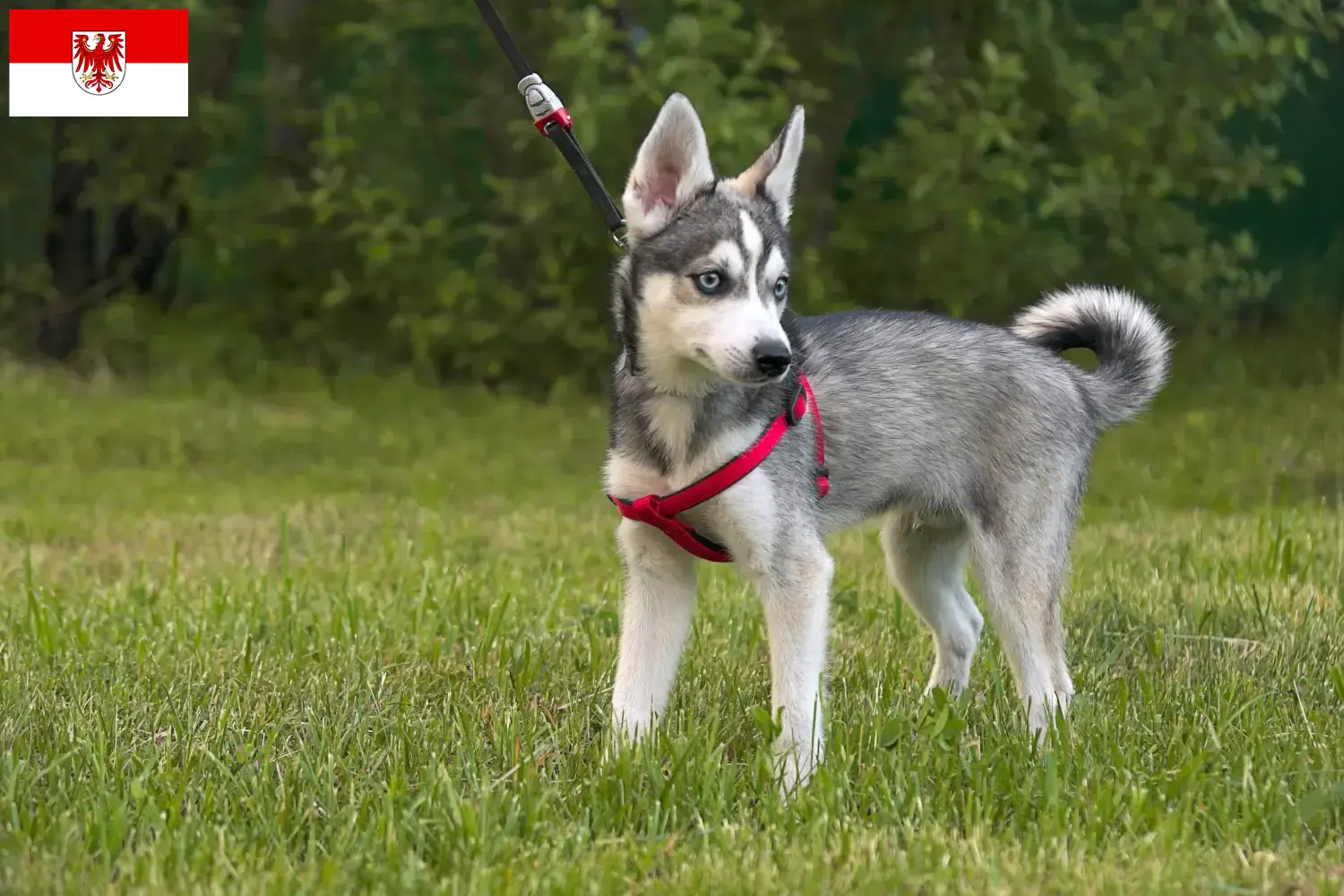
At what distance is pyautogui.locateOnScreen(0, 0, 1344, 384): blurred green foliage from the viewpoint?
11297 millimetres

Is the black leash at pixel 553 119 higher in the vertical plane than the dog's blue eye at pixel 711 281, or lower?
higher

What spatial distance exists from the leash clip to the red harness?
3.18 feet

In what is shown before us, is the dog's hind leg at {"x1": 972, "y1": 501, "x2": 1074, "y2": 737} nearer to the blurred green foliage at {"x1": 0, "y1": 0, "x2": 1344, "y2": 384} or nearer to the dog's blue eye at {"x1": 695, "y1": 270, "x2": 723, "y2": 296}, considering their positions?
the dog's blue eye at {"x1": 695, "y1": 270, "x2": 723, "y2": 296}

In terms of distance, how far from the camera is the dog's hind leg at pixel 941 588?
15.5 feet

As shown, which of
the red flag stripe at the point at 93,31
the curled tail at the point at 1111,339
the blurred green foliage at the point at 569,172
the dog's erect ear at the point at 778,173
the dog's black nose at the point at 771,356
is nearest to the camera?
the dog's black nose at the point at 771,356

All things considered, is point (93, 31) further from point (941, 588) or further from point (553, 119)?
point (941, 588)

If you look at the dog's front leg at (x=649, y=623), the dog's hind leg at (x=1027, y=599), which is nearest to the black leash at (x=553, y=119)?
the dog's front leg at (x=649, y=623)

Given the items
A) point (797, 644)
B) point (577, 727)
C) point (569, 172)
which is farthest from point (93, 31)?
point (797, 644)

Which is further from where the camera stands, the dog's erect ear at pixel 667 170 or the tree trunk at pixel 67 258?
the tree trunk at pixel 67 258

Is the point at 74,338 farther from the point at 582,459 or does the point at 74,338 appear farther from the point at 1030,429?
the point at 1030,429

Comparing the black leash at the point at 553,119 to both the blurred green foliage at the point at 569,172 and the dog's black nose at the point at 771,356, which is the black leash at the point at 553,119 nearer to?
the dog's black nose at the point at 771,356

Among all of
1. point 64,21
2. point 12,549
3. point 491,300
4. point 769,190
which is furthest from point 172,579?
point 491,300

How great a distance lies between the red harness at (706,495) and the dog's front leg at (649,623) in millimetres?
71

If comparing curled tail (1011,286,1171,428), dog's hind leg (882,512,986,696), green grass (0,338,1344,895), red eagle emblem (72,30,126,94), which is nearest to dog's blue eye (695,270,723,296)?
green grass (0,338,1344,895)
